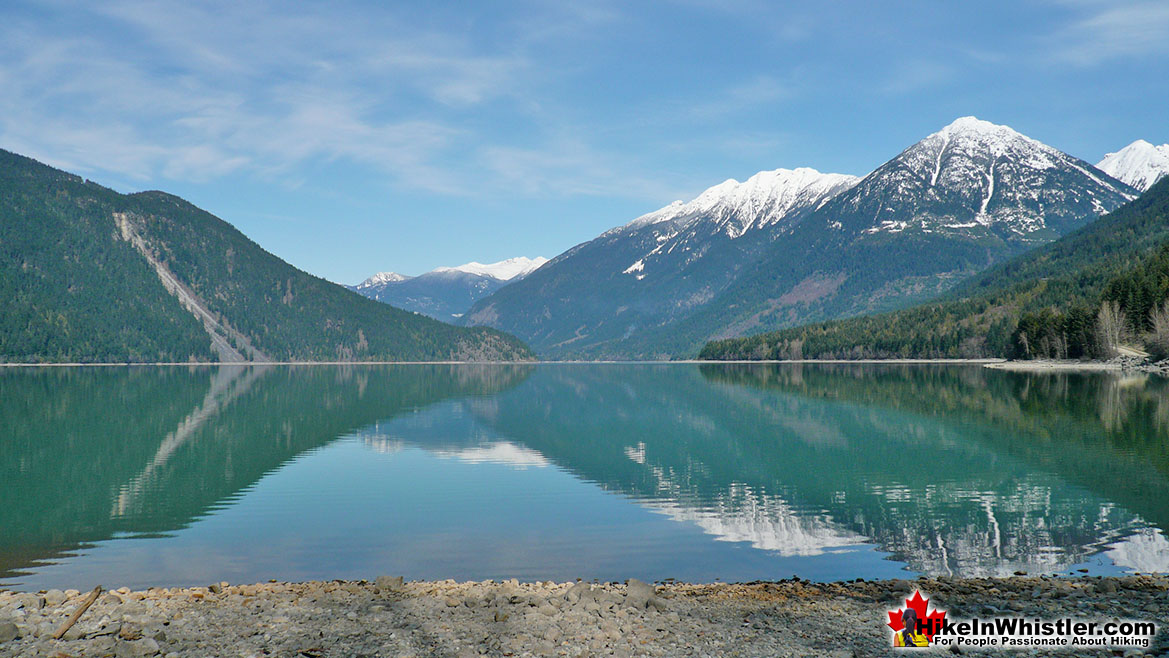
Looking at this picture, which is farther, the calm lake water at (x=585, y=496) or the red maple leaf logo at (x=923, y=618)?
the calm lake water at (x=585, y=496)

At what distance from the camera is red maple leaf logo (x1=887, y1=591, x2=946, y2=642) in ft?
46.9

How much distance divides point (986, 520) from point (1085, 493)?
23.1 ft

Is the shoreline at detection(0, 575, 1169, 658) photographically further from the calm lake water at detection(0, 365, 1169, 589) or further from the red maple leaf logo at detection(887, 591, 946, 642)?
the calm lake water at detection(0, 365, 1169, 589)

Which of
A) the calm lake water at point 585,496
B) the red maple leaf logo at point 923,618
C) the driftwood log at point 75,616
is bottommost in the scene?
the calm lake water at point 585,496

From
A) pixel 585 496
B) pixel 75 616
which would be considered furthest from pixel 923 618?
pixel 585 496

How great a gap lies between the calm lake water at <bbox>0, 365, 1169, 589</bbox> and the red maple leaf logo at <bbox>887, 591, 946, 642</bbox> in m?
5.54

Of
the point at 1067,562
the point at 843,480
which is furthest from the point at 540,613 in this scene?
the point at 843,480

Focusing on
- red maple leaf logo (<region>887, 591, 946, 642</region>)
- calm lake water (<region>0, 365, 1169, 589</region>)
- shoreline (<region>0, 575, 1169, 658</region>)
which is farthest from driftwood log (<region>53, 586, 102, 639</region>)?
red maple leaf logo (<region>887, 591, 946, 642</region>)

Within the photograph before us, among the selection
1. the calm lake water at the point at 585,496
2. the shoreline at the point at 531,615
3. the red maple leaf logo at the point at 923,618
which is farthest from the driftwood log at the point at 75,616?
the red maple leaf logo at the point at 923,618

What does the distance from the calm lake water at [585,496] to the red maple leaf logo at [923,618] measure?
554cm

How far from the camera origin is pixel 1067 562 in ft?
70.2

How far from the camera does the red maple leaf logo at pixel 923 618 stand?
14297 millimetres

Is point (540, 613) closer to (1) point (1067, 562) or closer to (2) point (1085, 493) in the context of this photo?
(1) point (1067, 562)

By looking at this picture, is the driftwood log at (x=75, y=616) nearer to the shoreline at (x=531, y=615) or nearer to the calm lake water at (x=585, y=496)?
the shoreline at (x=531, y=615)
